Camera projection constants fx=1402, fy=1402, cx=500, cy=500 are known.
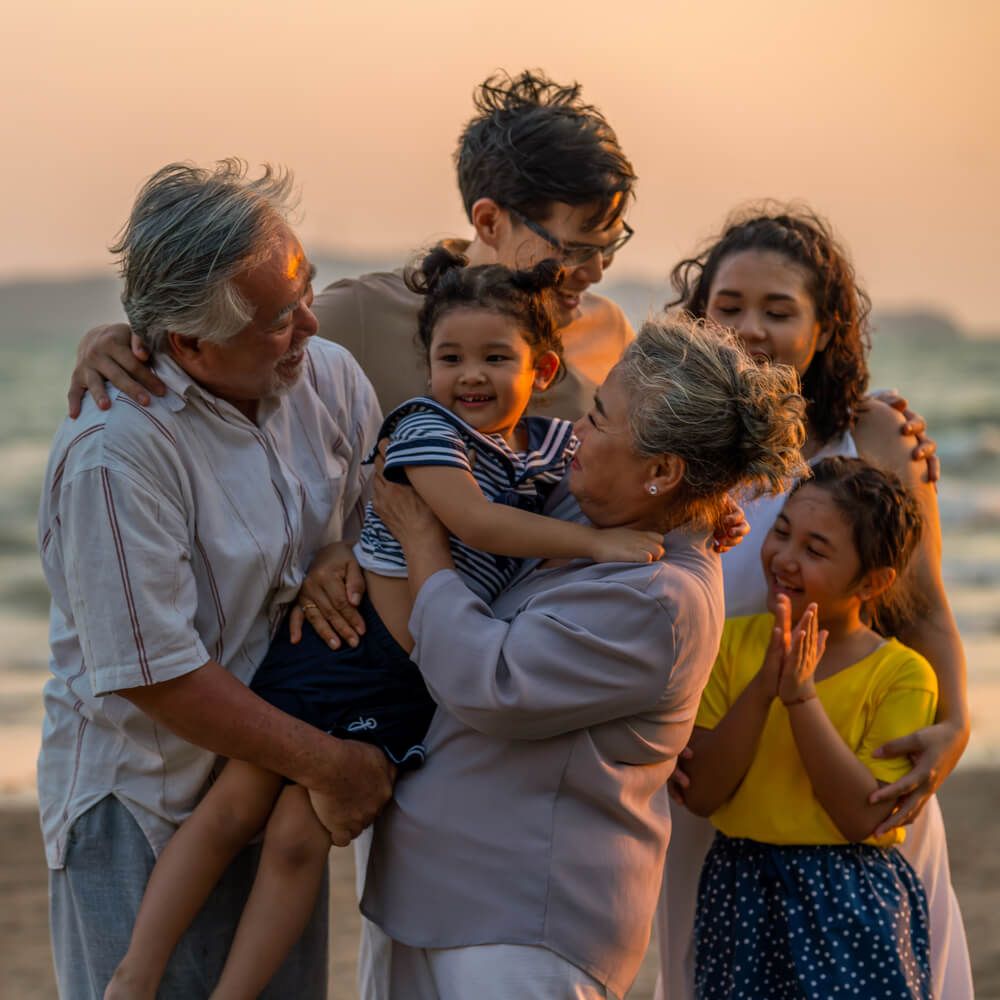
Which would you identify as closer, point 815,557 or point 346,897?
point 815,557

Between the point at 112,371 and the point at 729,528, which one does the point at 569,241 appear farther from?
A: the point at 112,371

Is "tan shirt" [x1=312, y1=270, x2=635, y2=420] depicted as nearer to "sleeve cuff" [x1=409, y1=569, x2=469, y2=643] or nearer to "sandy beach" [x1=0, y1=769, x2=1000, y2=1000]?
"sleeve cuff" [x1=409, y1=569, x2=469, y2=643]

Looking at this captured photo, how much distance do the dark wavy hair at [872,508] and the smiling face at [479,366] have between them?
0.72 meters

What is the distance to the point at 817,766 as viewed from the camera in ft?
9.36

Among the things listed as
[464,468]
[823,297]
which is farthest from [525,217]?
[464,468]

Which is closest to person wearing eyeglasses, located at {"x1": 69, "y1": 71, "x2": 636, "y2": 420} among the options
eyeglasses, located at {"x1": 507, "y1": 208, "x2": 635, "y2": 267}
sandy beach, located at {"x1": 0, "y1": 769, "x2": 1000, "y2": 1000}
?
eyeglasses, located at {"x1": 507, "y1": 208, "x2": 635, "y2": 267}

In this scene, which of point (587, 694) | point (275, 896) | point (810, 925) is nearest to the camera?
point (587, 694)

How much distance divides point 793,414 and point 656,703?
0.56m

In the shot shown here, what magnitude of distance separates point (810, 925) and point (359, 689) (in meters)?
1.07

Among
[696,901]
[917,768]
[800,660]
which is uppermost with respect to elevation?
[800,660]

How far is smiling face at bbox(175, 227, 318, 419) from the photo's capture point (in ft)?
8.16

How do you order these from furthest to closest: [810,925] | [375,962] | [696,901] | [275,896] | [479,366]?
[696,901] < [810,925] < [375,962] < [479,366] < [275,896]

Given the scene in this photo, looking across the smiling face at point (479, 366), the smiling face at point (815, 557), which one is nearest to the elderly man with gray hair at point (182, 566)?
the smiling face at point (479, 366)

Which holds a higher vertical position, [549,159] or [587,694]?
[549,159]
